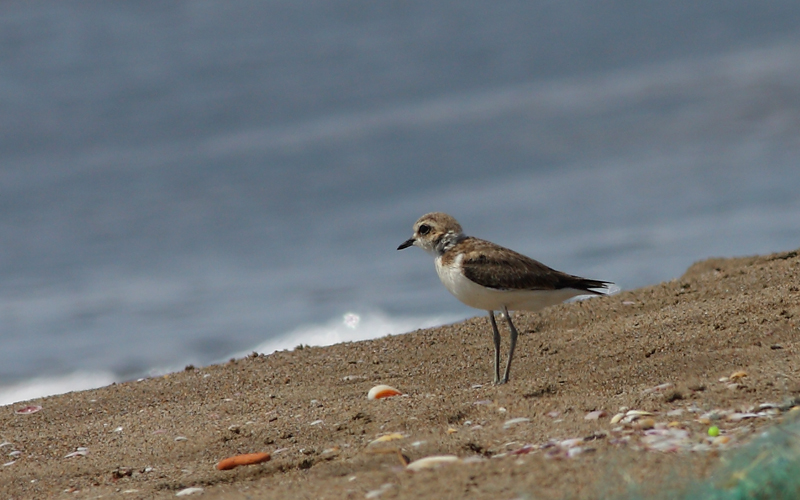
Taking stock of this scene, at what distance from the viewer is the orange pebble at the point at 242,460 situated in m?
5.57

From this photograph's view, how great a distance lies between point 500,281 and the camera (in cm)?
737

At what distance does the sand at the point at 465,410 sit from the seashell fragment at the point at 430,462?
0.38 feet

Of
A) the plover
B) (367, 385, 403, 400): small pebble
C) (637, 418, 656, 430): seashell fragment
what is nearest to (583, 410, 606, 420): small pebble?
(637, 418, 656, 430): seashell fragment

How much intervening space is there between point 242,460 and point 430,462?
64.5 inches

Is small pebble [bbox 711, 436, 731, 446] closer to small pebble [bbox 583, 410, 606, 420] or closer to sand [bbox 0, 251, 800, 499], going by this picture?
sand [bbox 0, 251, 800, 499]

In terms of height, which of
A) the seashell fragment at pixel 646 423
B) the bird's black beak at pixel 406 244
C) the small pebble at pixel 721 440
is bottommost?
the small pebble at pixel 721 440

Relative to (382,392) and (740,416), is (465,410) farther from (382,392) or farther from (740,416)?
(740,416)

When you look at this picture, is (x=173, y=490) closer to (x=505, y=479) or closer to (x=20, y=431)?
(x=505, y=479)

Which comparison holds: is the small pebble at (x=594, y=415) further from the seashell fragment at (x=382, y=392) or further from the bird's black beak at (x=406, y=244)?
the bird's black beak at (x=406, y=244)

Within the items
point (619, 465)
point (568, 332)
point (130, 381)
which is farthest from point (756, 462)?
point (130, 381)

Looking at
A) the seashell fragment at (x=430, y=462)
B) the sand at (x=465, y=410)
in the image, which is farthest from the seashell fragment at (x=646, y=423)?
the seashell fragment at (x=430, y=462)

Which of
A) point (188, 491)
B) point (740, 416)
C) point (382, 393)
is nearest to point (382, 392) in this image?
point (382, 393)

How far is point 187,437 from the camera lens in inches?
264

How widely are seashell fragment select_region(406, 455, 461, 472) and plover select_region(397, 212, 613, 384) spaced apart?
276cm
